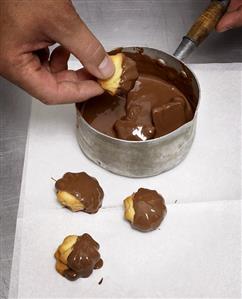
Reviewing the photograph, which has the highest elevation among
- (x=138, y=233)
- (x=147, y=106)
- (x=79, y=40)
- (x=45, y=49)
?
(x=79, y=40)

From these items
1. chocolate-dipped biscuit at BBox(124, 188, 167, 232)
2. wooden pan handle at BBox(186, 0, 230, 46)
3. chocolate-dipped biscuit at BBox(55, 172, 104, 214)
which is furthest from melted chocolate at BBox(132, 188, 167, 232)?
wooden pan handle at BBox(186, 0, 230, 46)

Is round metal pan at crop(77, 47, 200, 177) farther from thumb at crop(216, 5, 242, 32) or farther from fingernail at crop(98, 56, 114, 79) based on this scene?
thumb at crop(216, 5, 242, 32)

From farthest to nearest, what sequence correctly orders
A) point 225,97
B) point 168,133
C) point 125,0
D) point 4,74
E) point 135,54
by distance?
point 125,0
point 225,97
point 135,54
point 168,133
point 4,74

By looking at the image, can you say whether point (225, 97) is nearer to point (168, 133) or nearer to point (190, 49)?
point (190, 49)

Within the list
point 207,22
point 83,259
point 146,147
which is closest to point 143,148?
point 146,147

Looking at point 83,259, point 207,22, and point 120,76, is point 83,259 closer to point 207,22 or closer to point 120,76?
point 120,76

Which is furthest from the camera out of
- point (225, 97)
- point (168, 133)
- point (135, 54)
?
point (225, 97)

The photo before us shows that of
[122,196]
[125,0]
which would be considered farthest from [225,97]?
[125,0]

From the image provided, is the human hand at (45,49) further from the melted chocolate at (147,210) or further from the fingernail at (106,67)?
the melted chocolate at (147,210)
